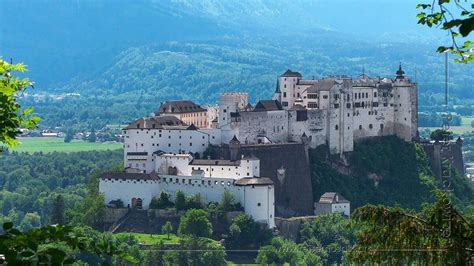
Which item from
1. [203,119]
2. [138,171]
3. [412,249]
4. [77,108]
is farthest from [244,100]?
[77,108]

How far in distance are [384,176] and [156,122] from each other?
42.8 ft

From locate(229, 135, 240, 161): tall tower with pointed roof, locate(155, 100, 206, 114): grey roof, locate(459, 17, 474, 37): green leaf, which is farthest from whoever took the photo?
locate(155, 100, 206, 114): grey roof

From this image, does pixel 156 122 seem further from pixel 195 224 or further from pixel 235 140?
pixel 195 224

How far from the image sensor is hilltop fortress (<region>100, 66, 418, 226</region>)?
56.3 metres

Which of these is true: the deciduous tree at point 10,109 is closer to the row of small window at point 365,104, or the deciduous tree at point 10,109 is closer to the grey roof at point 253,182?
the grey roof at point 253,182

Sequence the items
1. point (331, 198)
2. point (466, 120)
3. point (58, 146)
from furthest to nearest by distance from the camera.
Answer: point (466, 120)
point (58, 146)
point (331, 198)

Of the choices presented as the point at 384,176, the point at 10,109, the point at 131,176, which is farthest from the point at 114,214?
the point at 10,109

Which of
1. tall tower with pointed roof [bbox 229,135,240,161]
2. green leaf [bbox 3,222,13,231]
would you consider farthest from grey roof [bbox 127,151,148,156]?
green leaf [bbox 3,222,13,231]

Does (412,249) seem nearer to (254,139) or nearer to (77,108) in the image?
(254,139)

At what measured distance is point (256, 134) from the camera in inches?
2354

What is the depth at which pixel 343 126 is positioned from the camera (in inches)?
2496

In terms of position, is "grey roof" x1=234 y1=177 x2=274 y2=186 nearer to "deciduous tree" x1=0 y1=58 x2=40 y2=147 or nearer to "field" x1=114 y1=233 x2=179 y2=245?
"field" x1=114 y1=233 x2=179 y2=245

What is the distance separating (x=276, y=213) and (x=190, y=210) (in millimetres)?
5200

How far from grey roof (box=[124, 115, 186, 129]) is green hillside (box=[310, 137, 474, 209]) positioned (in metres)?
6.32
